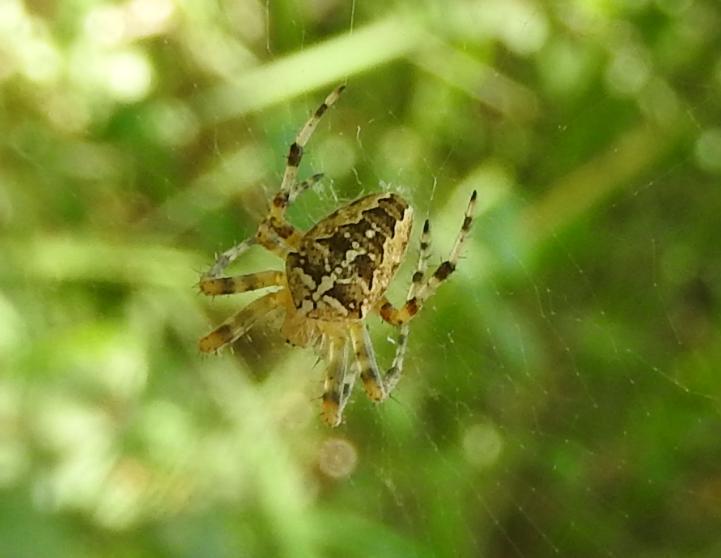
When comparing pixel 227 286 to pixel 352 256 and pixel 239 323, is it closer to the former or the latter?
pixel 239 323

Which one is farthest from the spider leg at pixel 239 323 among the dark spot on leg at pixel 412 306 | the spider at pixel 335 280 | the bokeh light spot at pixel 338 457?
the bokeh light spot at pixel 338 457

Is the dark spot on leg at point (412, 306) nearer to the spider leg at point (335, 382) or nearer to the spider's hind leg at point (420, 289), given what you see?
the spider's hind leg at point (420, 289)

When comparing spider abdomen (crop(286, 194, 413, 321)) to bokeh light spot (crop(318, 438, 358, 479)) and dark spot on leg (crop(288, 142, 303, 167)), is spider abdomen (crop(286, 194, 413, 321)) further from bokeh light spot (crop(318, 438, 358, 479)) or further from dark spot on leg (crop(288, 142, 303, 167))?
bokeh light spot (crop(318, 438, 358, 479))

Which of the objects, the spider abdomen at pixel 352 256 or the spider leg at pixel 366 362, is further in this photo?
the spider leg at pixel 366 362

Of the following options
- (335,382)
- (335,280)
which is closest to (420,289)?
(335,280)

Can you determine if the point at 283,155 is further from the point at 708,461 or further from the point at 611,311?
the point at 708,461

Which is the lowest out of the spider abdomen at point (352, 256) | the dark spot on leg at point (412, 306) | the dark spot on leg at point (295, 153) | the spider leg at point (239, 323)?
the dark spot on leg at point (412, 306)
